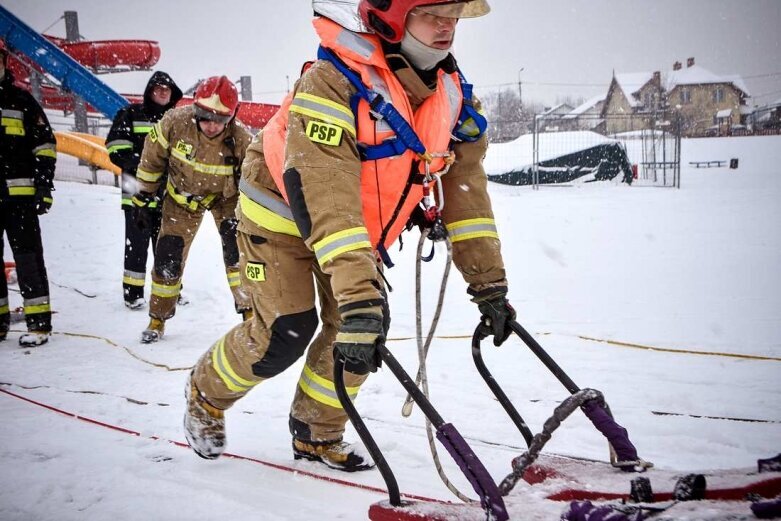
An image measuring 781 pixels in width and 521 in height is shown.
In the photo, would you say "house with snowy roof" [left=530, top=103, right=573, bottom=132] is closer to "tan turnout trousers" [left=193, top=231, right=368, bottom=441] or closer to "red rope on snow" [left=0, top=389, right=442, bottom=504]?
"tan turnout trousers" [left=193, top=231, right=368, bottom=441]

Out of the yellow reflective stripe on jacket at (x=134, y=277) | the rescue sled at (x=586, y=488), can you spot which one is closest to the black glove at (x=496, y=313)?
the rescue sled at (x=586, y=488)

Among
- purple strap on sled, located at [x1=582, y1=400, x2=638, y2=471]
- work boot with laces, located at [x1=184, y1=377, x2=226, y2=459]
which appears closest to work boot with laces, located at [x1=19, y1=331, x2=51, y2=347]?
work boot with laces, located at [x1=184, y1=377, x2=226, y2=459]

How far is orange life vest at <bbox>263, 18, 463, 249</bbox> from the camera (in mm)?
2008

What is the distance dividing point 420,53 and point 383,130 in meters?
0.32

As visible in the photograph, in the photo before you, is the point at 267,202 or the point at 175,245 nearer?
the point at 267,202

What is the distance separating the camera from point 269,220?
93.0 inches

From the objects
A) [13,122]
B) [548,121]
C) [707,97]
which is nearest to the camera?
[13,122]

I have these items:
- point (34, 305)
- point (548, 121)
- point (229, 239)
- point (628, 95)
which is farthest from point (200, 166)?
point (628, 95)

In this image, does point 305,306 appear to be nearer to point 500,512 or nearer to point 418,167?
point 418,167

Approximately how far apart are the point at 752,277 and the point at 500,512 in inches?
225

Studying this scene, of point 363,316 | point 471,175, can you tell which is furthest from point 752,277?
point 363,316

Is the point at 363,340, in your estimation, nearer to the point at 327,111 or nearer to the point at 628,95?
the point at 327,111

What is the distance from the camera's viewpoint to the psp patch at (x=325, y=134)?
1.91 meters

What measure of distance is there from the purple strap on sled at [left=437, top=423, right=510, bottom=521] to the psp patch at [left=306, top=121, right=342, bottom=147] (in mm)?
1007
